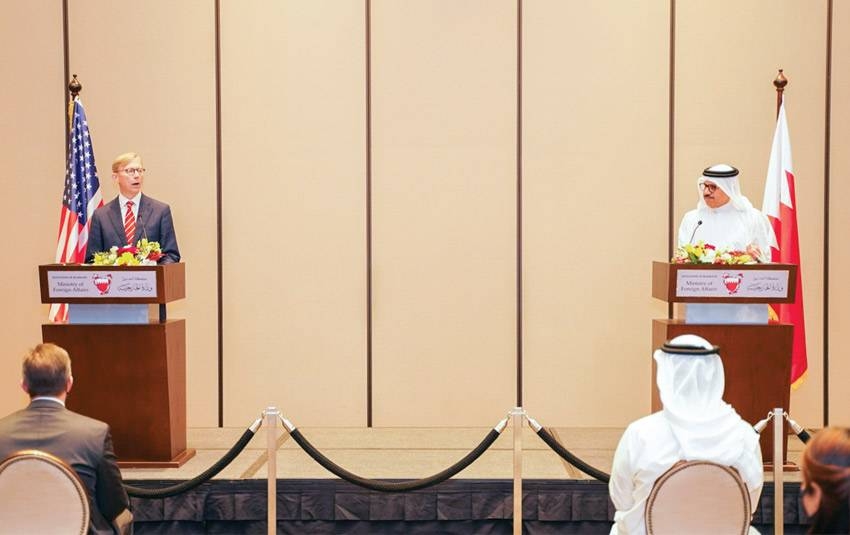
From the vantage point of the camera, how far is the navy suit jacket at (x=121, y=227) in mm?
6000

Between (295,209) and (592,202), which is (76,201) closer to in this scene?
(295,209)

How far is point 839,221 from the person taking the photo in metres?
7.40

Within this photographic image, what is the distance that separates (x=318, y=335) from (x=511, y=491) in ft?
8.24

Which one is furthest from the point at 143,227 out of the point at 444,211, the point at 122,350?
the point at 444,211

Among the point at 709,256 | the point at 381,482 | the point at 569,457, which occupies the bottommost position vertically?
the point at 381,482

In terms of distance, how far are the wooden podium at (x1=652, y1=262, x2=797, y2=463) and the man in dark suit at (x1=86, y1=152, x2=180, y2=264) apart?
2.92 m

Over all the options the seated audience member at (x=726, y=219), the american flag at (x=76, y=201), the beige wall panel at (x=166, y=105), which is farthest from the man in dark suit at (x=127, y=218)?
the seated audience member at (x=726, y=219)

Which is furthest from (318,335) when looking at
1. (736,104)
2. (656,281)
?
(736,104)

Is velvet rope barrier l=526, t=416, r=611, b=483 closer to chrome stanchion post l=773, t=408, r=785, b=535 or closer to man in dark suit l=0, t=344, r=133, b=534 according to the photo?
chrome stanchion post l=773, t=408, r=785, b=535

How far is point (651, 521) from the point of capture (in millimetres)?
3475

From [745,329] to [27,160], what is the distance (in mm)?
5081

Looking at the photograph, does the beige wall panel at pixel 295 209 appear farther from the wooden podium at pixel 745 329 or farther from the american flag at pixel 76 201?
the wooden podium at pixel 745 329

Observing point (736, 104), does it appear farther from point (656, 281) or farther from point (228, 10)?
point (228, 10)

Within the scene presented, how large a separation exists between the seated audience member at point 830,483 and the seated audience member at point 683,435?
4.22 ft
